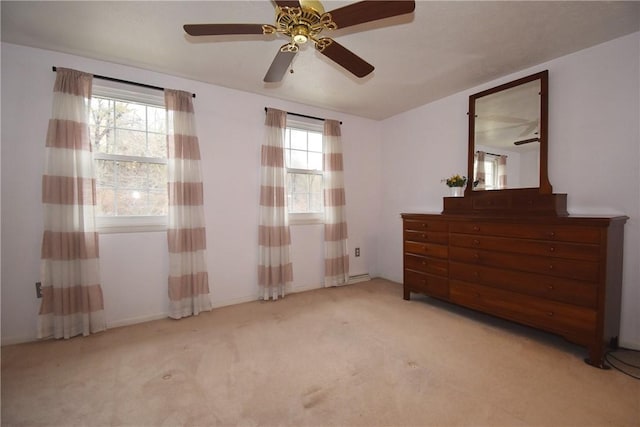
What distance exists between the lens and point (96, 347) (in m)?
2.21

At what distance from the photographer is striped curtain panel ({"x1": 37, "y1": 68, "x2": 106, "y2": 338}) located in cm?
230

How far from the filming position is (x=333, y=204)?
3.80m

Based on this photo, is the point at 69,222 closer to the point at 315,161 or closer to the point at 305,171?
the point at 305,171

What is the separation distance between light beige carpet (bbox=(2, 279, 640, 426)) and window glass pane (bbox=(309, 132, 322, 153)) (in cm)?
233

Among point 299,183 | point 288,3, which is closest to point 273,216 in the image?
point 299,183

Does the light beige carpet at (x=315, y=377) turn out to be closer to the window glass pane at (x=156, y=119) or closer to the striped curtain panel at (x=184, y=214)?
the striped curtain panel at (x=184, y=214)

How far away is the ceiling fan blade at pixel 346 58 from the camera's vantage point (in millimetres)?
1698

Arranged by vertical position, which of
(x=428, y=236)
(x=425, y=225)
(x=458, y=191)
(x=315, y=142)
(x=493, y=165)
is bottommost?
(x=428, y=236)

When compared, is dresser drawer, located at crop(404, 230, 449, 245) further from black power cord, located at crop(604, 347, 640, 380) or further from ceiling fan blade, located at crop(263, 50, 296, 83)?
ceiling fan blade, located at crop(263, 50, 296, 83)

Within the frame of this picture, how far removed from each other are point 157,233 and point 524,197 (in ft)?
12.1

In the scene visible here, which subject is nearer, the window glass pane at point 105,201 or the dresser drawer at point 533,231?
the dresser drawer at point 533,231

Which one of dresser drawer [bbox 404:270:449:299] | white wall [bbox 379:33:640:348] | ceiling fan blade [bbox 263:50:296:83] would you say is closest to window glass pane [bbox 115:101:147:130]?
ceiling fan blade [bbox 263:50:296:83]

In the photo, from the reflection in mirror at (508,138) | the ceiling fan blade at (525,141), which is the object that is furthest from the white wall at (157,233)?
the ceiling fan blade at (525,141)

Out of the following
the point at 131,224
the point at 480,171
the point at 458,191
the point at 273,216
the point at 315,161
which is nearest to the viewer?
the point at 131,224
